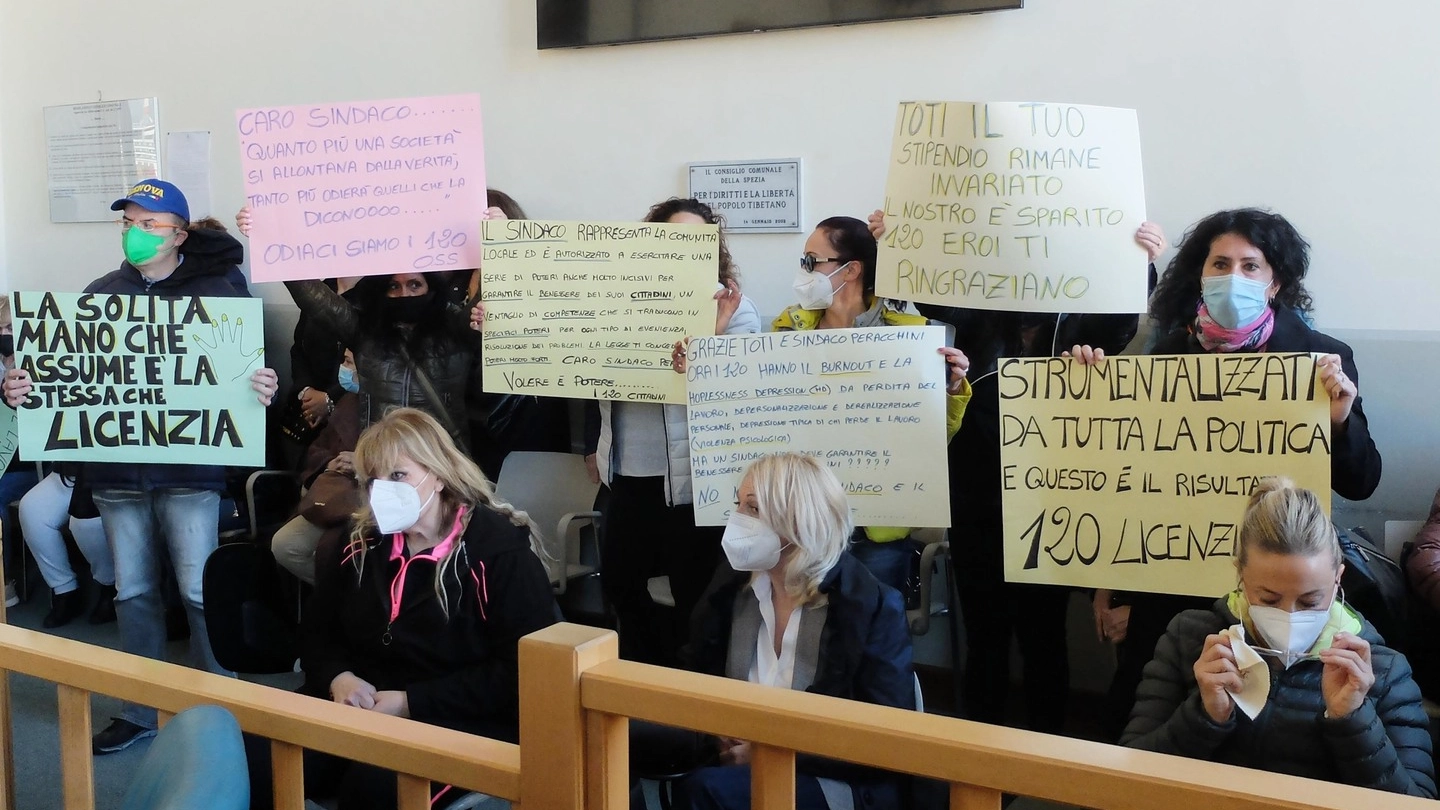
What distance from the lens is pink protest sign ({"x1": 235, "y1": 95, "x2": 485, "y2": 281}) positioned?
304 centimetres

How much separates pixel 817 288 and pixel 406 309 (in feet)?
4.29

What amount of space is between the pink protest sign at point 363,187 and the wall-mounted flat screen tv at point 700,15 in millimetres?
787

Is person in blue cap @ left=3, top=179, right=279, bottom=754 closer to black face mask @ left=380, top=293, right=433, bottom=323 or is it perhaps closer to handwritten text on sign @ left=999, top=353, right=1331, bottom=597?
black face mask @ left=380, top=293, right=433, bottom=323

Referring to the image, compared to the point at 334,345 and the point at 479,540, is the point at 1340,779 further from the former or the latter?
the point at 334,345

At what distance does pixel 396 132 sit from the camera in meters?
3.04

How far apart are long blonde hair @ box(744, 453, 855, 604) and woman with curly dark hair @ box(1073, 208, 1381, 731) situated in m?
0.61

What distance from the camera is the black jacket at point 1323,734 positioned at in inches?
63.0

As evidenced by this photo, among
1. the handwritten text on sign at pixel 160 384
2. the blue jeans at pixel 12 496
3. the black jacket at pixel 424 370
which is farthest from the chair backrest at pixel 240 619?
the blue jeans at pixel 12 496

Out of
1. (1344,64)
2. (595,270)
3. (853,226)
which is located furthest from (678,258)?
(1344,64)

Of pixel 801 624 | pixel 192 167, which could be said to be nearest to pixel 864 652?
pixel 801 624

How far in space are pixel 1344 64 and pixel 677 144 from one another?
184cm

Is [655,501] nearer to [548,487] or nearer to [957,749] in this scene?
[548,487]

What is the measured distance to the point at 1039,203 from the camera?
2311 millimetres

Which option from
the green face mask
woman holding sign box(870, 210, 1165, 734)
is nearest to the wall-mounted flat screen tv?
woman holding sign box(870, 210, 1165, 734)
